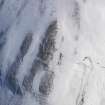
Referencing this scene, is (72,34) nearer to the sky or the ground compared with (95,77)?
nearer to the sky

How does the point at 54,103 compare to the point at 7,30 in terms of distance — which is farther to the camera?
the point at 7,30

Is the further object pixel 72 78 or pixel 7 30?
pixel 7 30

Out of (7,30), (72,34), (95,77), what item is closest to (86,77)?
(95,77)

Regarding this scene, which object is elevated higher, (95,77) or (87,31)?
(87,31)

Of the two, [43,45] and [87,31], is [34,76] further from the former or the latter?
[87,31]

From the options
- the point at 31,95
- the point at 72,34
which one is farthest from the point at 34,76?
the point at 72,34

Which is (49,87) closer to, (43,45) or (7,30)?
(43,45)
